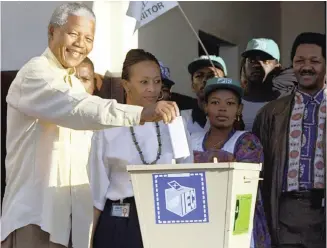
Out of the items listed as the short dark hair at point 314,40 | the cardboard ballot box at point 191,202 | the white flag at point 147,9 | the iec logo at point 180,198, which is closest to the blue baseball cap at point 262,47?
the short dark hair at point 314,40

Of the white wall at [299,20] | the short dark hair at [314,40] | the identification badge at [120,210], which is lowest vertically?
the identification badge at [120,210]

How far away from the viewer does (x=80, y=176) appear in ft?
11.1

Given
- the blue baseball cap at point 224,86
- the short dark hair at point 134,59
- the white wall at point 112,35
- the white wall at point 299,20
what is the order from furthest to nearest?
1. the white wall at point 299,20
2. the white wall at point 112,35
3. the blue baseball cap at point 224,86
4. the short dark hair at point 134,59

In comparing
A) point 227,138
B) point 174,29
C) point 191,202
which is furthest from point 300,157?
point 174,29

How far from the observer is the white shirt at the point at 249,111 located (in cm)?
455

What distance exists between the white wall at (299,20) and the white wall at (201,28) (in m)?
0.10

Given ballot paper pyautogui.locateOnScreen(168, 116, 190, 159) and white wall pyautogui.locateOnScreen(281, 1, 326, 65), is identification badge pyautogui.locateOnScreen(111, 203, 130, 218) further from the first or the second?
white wall pyautogui.locateOnScreen(281, 1, 326, 65)

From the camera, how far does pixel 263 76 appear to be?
4.66m

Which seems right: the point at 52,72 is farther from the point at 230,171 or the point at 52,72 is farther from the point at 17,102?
the point at 230,171

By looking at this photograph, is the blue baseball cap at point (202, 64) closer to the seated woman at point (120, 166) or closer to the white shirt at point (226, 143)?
the white shirt at point (226, 143)

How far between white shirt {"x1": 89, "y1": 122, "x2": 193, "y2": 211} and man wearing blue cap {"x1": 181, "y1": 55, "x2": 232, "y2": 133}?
93cm

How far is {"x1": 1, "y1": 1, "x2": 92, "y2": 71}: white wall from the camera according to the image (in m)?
5.03

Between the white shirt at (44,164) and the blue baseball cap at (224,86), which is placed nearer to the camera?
the white shirt at (44,164)

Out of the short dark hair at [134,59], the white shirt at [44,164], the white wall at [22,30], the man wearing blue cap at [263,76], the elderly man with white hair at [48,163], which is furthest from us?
the white wall at [22,30]
